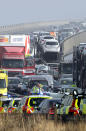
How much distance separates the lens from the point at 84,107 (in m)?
15.4

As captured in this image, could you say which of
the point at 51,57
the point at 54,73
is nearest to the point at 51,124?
the point at 54,73

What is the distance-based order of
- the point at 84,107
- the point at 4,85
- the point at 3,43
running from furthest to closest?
the point at 3,43 → the point at 4,85 → the point at 84,107

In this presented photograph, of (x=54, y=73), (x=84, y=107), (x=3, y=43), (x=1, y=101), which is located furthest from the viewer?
(x=54, y=73)

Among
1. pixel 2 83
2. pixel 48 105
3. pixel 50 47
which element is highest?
pixel 48 105

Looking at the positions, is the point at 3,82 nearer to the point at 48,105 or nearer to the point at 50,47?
the point at 48,105

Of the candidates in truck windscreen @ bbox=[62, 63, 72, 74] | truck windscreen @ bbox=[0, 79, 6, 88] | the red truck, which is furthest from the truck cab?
truck windscreen @ bbox=[62, 63, 72, 74]

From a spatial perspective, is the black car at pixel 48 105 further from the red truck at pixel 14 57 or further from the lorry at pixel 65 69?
the lorry at pixel 65 69

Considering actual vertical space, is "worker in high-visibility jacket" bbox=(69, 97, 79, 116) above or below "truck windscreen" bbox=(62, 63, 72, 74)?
above

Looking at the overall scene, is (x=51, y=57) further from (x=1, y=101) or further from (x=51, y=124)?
(x=51, y=124)

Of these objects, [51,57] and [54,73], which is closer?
[54,73]

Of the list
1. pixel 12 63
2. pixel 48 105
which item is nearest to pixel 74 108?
pixel 48 105

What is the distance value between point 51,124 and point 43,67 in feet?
157

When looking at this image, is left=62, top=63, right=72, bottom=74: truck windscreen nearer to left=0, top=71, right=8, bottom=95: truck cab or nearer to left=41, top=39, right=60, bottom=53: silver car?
left=41, top=39, right=60, bottom=53: silver car

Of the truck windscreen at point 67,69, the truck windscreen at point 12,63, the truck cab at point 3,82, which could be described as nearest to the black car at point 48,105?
the truck cab at point 3,82
